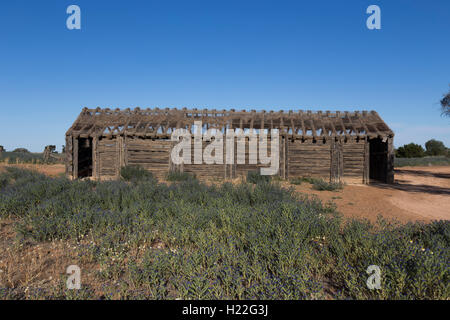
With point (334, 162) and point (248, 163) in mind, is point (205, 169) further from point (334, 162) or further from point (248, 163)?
point (334, 162)

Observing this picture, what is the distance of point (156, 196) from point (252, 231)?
363 cm

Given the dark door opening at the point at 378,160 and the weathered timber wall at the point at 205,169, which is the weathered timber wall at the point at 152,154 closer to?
the weathered timber wall at the point at 205,169

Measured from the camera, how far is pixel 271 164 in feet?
48.6

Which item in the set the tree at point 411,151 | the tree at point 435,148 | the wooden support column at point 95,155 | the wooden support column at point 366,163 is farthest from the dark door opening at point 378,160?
the tree at point 435,148

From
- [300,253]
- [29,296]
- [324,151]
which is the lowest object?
[29,296]

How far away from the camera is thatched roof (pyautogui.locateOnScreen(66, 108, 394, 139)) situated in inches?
575

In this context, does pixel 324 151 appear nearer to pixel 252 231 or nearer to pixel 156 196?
pixel 156 196

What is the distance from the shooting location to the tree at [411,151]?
125 ft

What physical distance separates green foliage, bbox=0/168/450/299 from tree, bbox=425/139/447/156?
5373 centimetres

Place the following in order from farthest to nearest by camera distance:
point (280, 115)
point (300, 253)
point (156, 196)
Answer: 1. point (280, 115)
2. point (156, 196)
3. point (300, 253)

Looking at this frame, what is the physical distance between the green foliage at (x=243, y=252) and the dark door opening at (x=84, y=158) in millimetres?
10680
